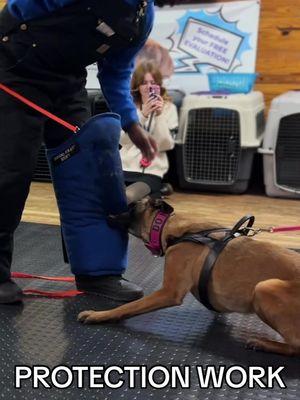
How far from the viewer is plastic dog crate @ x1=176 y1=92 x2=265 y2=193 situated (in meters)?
3.39

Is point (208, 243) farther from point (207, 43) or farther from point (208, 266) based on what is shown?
point (207, 43)

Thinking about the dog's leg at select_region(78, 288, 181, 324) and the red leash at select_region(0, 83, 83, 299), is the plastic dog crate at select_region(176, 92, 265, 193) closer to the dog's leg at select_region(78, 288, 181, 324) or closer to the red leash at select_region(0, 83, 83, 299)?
the red leash at select_region(0, 83, 83, 299)

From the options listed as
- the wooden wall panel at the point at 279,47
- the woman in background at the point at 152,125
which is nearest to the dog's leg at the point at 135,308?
the woman in background at the point at 152,125

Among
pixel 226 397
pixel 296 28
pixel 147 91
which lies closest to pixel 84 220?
pixel 226 397

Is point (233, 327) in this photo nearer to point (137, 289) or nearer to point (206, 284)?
point (206, 284)

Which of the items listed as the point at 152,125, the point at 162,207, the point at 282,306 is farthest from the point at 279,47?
the point at 282,306

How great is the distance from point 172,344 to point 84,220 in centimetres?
51

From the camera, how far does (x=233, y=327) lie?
1620 millimetres

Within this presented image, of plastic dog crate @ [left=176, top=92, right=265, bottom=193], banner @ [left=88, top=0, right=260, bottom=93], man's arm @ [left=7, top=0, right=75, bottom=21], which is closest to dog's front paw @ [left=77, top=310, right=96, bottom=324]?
man's arm @ [left=7, top=0, right=75, bottom=21]

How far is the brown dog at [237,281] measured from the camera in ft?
4.48

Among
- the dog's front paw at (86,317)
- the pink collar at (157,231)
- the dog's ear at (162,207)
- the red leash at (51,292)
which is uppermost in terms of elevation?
the dog's ear at (162,207)

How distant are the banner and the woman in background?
469 mm

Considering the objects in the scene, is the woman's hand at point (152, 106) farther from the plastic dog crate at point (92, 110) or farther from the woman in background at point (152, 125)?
the plastic dog crate at point (92, 110)

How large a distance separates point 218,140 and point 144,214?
1.94m
